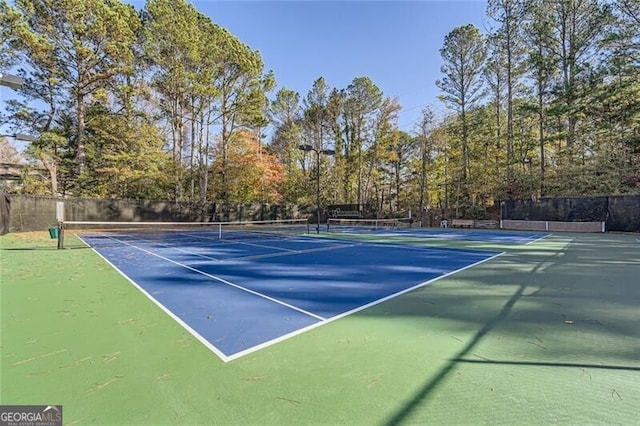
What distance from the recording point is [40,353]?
262 centimetres

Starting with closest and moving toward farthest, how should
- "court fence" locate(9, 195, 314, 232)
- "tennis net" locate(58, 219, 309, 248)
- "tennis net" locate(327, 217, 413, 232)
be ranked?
"tennis net" locate(58, 219, 309, 248) < "court fence" locate(9, 195, 314, 232) < "tennis net" locate(327, 217, 413, 232)

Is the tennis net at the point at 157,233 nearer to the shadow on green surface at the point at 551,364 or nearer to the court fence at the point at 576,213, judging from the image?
the shadow on green surface at the point at 551,364

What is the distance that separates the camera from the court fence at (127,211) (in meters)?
16.3

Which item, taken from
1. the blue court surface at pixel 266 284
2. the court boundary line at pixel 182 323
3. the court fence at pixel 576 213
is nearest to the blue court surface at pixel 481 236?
the court fence at pixel 576 213

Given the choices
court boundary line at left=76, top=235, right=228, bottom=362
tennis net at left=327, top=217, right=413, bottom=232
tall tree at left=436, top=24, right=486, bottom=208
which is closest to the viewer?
court boundary line at left=76, top=235, right=228, bottom=362

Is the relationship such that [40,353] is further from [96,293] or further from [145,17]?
[145,17]

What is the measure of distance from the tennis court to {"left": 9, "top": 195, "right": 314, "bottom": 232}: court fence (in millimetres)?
10986

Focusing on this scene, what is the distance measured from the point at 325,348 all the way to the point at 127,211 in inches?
843

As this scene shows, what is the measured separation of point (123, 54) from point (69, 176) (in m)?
9.42

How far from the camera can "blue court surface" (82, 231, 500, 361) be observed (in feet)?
10.6

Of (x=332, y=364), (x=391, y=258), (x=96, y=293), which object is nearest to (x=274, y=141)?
(x=391, y=258)

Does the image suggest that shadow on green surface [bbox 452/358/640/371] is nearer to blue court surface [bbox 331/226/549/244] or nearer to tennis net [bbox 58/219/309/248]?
tennis net [bbox 58/219/309/248]

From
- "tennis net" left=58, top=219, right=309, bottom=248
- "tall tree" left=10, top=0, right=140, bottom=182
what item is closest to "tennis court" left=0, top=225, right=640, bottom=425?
"tennis net" left=58, top=219, right=309, bottom=248

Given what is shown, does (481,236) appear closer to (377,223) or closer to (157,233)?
(377,223)
